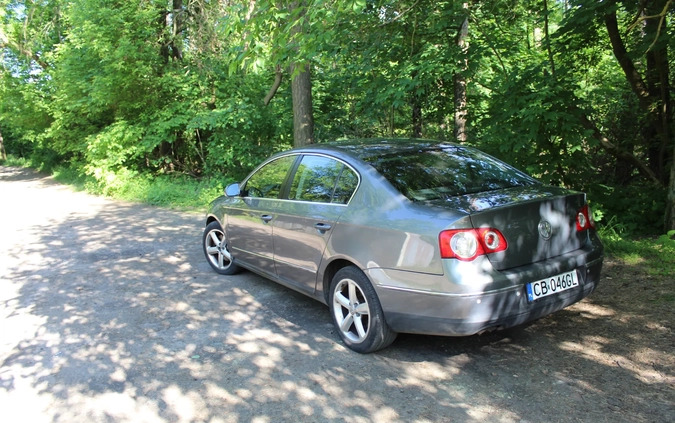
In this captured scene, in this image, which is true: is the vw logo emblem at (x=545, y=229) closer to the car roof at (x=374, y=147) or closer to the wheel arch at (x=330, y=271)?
the car roof at (x=374, y=147)

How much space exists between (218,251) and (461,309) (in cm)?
373

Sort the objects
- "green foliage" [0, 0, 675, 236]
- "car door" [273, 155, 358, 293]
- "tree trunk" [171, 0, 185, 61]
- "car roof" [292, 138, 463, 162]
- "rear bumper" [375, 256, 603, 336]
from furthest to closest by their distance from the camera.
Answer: "tree trunk" [171, 0, 185, 61], "green foliage" [0, 0, 675, 236], "car roof" [292, 138, 463, 162], "car door" [273, 155, 358, 293], "rear bumper" [375, 256, 603, 336]

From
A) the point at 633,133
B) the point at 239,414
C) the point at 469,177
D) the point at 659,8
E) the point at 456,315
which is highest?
the point at 659,8

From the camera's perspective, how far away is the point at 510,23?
8961 millimetres

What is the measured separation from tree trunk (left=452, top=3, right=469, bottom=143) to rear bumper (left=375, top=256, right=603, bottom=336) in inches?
181

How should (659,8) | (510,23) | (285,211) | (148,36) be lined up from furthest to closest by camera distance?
(148,36), (510,23), (659,8), (285,211)

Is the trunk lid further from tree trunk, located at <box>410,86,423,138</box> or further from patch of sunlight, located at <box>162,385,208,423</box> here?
tree trunk, located at <box>410,86,423,138</box>

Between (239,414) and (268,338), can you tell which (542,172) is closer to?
(268,338)

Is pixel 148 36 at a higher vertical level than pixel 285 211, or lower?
higher

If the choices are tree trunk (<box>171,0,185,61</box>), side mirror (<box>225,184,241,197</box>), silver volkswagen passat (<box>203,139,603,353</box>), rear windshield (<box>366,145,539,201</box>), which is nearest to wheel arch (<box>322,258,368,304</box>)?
silver volkswagen passat (<box>203,139,603,353</box>)

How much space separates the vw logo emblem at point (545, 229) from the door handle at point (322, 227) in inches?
62.2

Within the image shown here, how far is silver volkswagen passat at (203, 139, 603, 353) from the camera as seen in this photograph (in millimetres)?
3256

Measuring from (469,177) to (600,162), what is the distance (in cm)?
513

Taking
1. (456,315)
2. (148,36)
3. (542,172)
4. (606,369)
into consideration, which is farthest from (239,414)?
(148,36)
